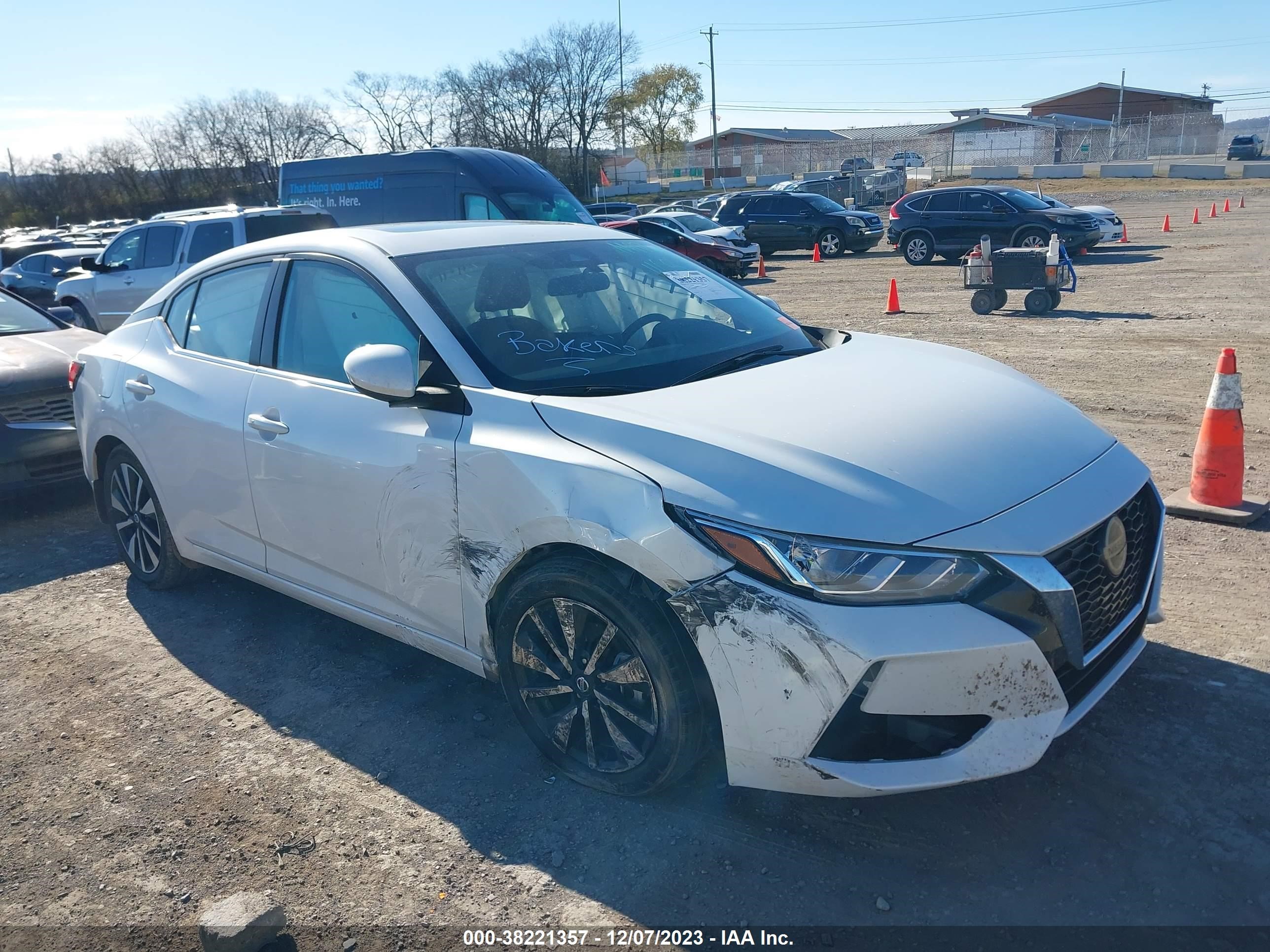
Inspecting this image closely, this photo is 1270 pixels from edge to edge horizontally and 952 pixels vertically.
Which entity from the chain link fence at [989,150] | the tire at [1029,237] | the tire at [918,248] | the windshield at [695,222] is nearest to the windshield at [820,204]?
the windshield at [695,222]

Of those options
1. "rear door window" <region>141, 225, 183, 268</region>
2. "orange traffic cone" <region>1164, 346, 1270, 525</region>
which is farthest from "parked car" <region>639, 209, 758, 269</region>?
"orange traffic cone" <region>1164, 346, 1270, 525</region>

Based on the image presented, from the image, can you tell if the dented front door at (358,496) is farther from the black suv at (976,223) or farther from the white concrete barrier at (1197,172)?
the white concrete barrier at (1197,172)

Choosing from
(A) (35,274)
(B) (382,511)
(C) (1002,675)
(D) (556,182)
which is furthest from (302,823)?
(A) (35,274)

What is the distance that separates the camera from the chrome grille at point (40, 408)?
21.5ft

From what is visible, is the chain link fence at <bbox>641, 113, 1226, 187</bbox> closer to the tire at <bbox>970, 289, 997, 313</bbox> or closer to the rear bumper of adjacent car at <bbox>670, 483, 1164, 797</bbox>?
the tire at <bbox>970, 289, 997, 313</bbox>

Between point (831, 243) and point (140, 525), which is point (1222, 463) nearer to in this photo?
point (140, 525)

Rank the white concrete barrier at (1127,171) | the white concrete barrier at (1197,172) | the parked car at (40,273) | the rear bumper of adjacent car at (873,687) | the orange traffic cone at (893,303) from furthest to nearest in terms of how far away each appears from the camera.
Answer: the white concrete barrier at (1127,171), the white concrete barrier at (1197,172), the parked car at (40,273), the orange traffic cone at (893,303), the rear bumper of adjacent car at (873,687)

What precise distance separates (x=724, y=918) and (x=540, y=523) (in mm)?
1215

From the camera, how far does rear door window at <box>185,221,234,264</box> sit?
12.5m

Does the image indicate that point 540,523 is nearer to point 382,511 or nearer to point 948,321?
point 382,511

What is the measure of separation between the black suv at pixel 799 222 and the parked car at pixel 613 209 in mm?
3838

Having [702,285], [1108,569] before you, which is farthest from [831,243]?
[1108,569]

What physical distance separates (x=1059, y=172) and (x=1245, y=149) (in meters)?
14.0

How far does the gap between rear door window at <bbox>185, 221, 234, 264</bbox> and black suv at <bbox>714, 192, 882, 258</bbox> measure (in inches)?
616
